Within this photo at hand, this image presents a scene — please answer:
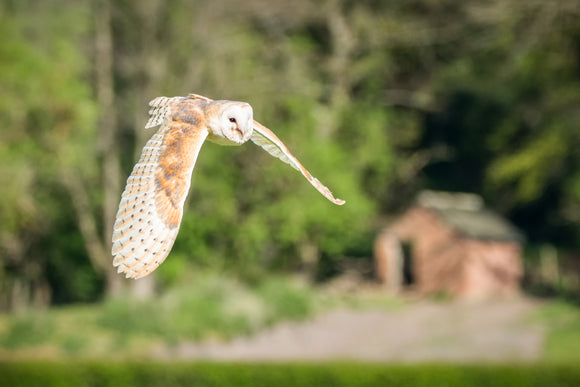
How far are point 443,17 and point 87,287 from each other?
43.6 ft

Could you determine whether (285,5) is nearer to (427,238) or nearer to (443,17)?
(443,17)

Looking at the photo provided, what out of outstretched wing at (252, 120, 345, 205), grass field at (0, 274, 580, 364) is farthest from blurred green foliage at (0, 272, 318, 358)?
outstretched wing at (252, 120, 345, 205)

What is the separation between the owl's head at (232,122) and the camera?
279cm

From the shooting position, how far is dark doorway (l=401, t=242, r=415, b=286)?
26016 millimetres

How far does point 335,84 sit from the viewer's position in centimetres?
2514

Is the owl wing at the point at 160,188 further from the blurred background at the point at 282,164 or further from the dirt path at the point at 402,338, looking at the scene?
the blurred background at the point at 282,164

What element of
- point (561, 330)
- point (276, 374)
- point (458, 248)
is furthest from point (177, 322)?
point (458, 248)

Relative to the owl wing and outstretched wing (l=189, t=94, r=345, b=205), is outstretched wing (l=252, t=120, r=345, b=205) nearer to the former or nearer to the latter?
outstretched wing (l=189, t=94, r=345, b=205)

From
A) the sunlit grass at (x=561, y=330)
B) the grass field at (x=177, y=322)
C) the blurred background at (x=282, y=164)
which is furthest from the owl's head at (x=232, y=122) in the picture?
the blurred background at (x=282, y=164)

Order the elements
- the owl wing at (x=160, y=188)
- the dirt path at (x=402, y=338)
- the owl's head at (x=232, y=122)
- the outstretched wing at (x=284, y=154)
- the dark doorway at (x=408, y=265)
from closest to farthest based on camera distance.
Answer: the owl wing at (x=160, y=188)
the owl's head at (x=232, y=122)
the outstretched wing at (x=284, y=154)
the dirt path at (x=402, y=338)
the dark doorway at (x=408, y=265)

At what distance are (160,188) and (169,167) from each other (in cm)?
8

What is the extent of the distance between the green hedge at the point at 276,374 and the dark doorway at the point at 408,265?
14580mm

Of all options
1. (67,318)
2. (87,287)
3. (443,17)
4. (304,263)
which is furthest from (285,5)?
(67,318)

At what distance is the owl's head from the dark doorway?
23264mm
